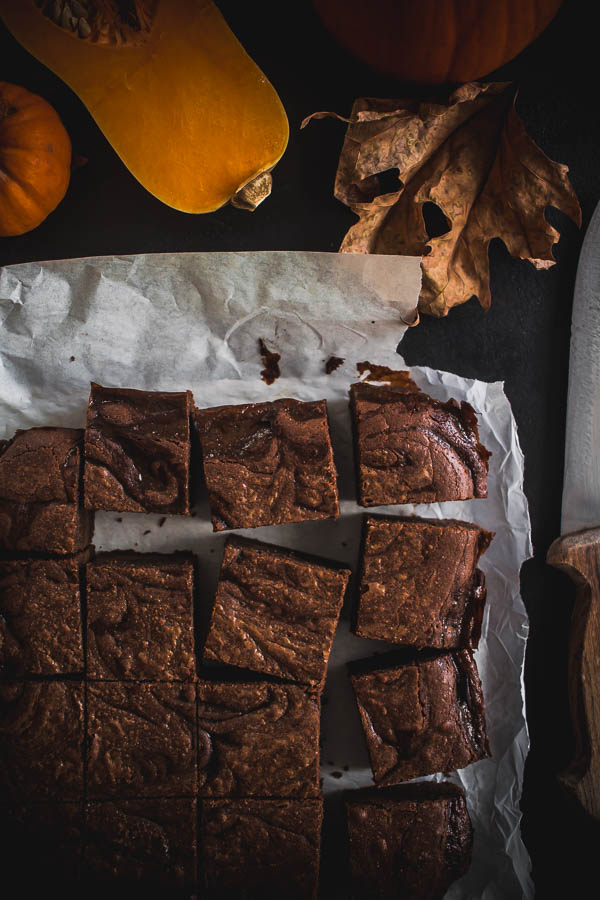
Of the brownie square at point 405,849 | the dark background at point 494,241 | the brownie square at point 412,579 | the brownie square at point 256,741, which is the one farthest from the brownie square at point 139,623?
the dark background at point 494,241

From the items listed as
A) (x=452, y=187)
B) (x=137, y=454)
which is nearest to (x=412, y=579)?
(x=137, y=454)

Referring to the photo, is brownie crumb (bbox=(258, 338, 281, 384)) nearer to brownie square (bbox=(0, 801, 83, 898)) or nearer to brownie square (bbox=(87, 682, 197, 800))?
brownie square (bbox=(87, 682, 197, 800))

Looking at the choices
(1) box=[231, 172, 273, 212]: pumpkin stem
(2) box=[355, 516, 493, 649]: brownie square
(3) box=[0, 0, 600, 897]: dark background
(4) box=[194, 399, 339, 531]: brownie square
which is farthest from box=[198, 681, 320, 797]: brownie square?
(1) box=[231, 172, 273, 212]: pumpkin stem

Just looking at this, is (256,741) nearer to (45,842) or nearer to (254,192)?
(45,842)

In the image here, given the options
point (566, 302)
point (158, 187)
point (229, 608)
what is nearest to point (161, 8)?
point (158, 187)

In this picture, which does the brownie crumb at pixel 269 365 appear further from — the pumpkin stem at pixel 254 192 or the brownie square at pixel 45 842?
the brownie square at pixel 45 842
